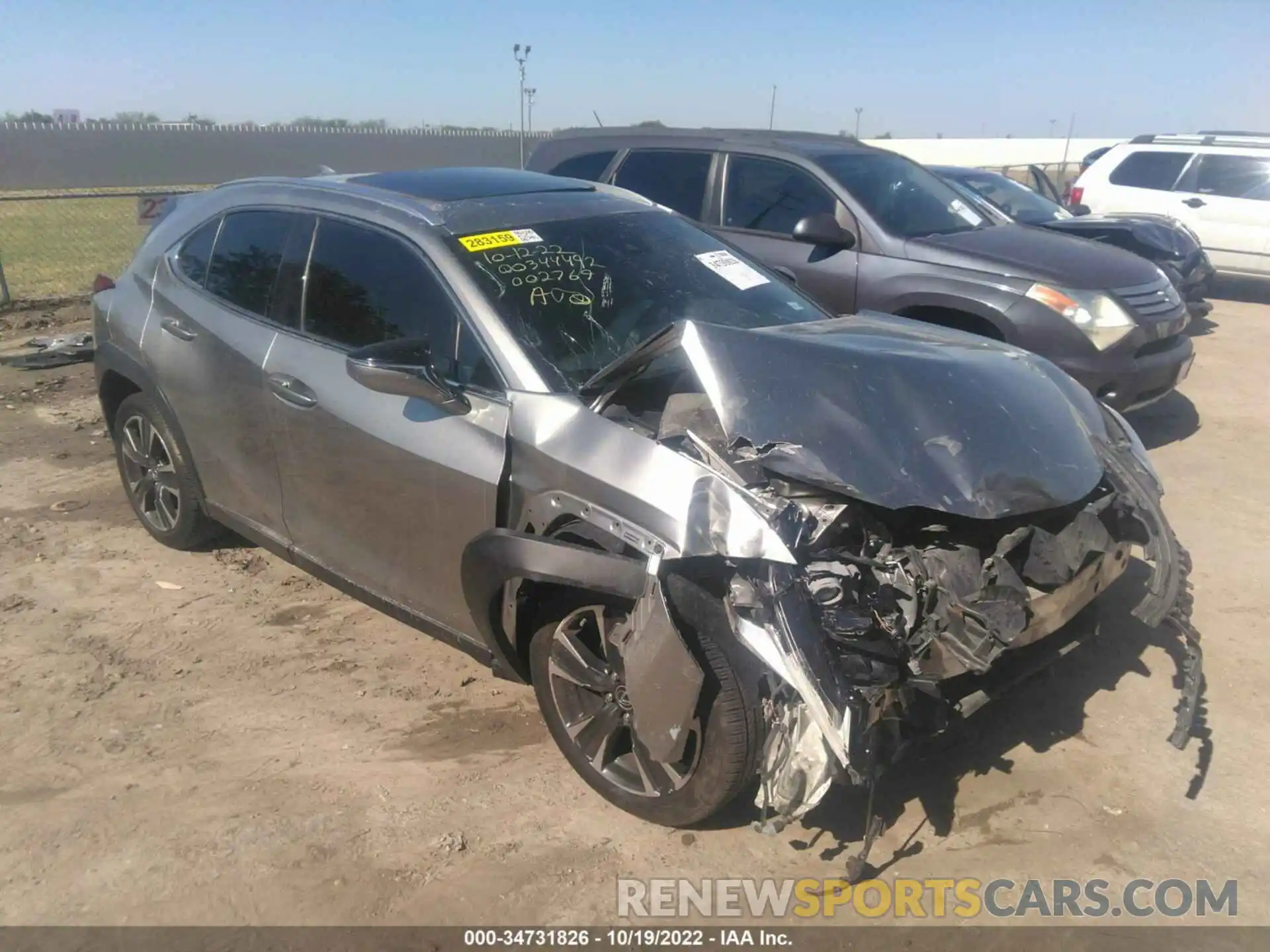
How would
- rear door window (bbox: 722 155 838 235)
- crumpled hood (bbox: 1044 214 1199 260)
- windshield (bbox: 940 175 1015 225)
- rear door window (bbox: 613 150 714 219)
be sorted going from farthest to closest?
crumpled hood (bbox: 1044 214 1199 260) → windshield (bbox: 940 175 1015 225) → rear door window (bbox: 613 150 714 219) → rear door window (bbox: 722 155 838 235)

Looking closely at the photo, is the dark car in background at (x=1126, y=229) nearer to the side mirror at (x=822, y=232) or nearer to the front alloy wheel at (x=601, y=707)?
the side mirror at (x=822, y=232)

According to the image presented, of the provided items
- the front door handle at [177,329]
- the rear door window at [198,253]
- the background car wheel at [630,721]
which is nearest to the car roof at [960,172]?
the rear door window at [198,253]

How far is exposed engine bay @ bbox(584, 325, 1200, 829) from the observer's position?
2562mm

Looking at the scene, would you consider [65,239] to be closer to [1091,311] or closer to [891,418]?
[1091,311]

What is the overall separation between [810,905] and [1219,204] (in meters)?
12.8

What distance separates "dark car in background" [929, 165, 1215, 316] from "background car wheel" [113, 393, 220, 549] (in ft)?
25.8

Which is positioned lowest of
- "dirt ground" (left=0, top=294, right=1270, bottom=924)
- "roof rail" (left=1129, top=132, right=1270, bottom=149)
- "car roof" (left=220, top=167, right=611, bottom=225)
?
"dirt ground" (left=0, top=294, right=1270, bottom=924)

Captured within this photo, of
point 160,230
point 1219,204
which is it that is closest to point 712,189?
point 160,230

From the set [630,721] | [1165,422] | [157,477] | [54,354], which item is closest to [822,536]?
[630,721]

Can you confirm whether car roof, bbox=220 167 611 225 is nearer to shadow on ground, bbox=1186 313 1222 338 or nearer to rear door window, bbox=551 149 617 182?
rear door window, bbox=551 149 617 182

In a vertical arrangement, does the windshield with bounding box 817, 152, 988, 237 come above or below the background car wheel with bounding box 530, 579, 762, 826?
above

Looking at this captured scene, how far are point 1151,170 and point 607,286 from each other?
12.2m

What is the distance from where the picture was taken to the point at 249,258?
13.7 feet

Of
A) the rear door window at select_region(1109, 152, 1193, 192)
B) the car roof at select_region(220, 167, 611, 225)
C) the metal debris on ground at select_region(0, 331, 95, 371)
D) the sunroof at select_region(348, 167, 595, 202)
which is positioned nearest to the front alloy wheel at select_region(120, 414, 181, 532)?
the car roof at select_region(220, 167, 611, 225)
